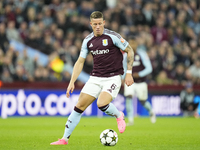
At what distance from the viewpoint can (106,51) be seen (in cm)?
755

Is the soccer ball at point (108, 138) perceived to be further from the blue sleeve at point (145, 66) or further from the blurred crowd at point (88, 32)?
the blurred crowd at point (88, 32)

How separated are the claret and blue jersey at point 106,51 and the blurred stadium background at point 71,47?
8.64m

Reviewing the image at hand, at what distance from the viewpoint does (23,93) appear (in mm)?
16047

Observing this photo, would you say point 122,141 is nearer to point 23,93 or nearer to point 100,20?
point 100,20

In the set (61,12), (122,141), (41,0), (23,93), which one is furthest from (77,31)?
(122,141)

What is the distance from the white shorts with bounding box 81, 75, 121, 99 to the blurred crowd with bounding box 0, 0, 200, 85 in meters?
8.97

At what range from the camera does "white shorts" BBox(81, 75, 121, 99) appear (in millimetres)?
7484

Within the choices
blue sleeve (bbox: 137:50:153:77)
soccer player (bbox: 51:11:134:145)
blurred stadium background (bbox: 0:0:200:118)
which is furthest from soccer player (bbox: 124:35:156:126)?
soccer player (bbox: 51:11:134:145)

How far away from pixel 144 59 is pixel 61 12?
24.5 ft

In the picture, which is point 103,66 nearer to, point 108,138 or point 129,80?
point 129,80

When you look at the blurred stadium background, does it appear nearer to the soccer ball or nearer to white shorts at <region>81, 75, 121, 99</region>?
white shorts at <region>81, 75, 121, 99</region>

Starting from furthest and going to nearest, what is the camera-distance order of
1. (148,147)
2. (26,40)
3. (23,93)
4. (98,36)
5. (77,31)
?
(77,31) → (26,40) → (23,93) → (98,36) → (148,147)

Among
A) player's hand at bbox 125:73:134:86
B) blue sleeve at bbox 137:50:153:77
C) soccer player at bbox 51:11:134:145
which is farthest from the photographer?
blue sleeve at bbox 137:50:153:77

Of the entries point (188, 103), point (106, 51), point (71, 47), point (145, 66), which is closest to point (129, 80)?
point (106, 51)
